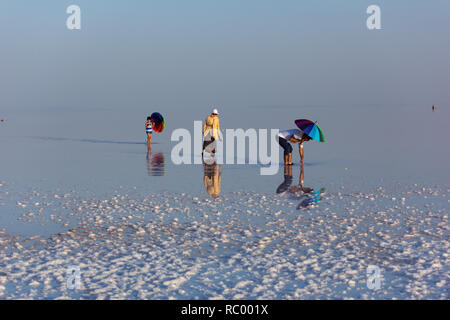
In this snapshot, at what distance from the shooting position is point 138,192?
1580cm

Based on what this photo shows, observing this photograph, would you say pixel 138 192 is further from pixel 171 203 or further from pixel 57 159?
pixel 57 159

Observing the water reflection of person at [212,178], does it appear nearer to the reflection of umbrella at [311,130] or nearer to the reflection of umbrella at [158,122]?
the reflection of umbrella at [311,130]

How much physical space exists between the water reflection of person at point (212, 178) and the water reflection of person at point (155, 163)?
1.86 meters

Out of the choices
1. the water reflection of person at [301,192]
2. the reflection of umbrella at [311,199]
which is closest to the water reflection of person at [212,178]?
the water reflection of person at [301,192]

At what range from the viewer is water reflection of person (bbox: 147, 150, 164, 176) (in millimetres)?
20156

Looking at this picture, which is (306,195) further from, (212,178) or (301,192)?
(212,178)

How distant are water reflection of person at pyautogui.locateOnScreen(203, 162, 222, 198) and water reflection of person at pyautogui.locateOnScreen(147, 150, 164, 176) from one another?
73.1 inches

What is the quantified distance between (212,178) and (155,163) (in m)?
5.28

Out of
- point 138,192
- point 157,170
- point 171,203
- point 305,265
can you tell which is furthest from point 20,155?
point 305,265

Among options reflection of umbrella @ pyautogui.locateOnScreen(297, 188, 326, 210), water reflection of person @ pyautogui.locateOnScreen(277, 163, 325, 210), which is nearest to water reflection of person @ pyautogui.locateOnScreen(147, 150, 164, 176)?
water reflection of person @ pyautogui.locateOnScreen(277, 163, 325, 210)

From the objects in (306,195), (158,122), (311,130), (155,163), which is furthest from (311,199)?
(158,122)

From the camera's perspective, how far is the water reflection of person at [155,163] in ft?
66.1

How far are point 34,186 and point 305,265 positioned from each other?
11097 millimetres
